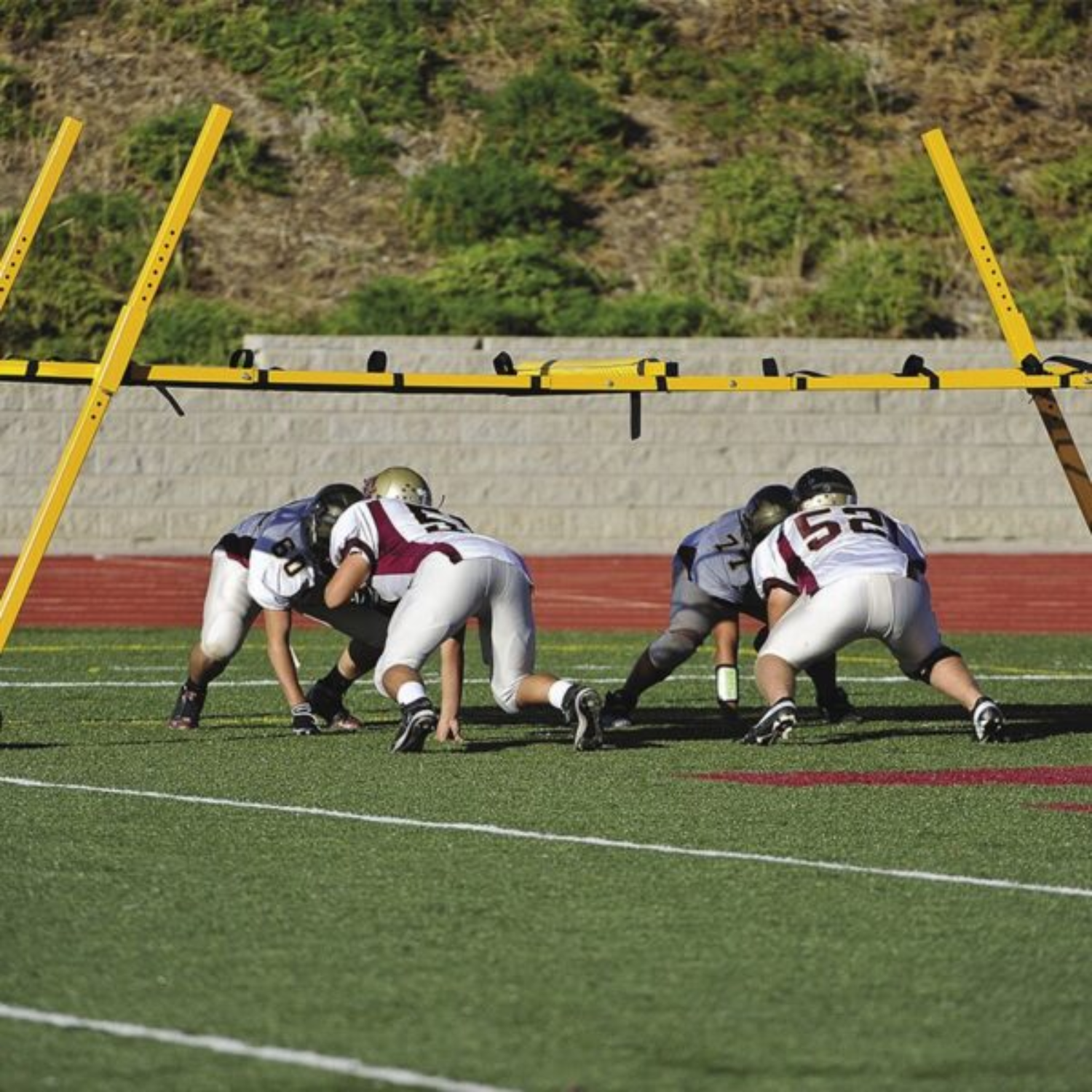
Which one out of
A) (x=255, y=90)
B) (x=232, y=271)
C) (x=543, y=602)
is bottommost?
(x=543, y=602)

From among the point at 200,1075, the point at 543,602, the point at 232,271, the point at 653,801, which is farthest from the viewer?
the point at 232,271

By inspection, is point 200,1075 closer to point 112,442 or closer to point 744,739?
point 744,739

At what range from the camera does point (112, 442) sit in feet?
95.8

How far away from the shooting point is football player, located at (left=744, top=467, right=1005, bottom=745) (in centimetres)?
1143

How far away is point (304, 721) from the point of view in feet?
40.6

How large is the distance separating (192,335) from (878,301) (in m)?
8.91

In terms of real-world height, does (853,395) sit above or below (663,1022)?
above

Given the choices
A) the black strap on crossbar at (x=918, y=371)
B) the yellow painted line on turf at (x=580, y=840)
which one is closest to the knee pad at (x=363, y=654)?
the yellow painted line on turf at (x=580, y=840)

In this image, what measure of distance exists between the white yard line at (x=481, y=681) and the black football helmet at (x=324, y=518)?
9.50ft

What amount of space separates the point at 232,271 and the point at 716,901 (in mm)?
27824

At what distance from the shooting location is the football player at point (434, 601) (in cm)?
1134

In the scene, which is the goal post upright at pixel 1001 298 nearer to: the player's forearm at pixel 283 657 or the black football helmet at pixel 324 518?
the black football helmet at pixel 324 518

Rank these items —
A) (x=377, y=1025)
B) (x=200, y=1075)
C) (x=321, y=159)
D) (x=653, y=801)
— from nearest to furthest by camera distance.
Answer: (x=200, y=1075) < (x=377, y=1025) < (x=653, y=801) < (x=321, y=159)

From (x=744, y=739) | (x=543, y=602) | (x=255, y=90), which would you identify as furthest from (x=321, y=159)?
(x=744, y=739)
